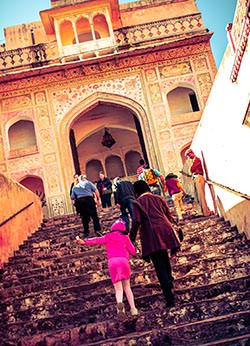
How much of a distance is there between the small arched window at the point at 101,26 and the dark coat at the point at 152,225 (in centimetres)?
1152

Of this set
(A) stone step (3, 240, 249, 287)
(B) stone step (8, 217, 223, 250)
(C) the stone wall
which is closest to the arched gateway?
(B) stone step (8, 217, 223, 250)

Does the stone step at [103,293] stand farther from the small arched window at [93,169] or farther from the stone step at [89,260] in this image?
the small arched window at [93,169]

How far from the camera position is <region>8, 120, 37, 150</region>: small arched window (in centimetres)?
1284

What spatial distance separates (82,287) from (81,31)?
39.2 feet

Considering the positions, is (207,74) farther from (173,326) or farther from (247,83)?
(173,326)

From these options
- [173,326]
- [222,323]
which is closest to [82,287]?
[173,326]

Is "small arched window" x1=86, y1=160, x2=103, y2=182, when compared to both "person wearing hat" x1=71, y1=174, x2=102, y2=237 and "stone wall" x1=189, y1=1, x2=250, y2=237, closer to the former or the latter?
"person wearing hat" x1=71, y1=174, x2=102, y2=237

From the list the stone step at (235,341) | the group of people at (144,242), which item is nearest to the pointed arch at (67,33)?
the group of people at (144,242)

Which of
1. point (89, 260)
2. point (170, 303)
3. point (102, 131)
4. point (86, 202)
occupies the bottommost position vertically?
point (170, 303)

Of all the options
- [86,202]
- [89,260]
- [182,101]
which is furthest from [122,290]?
[182,101]

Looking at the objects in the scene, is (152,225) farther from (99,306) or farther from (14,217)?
(14,217)

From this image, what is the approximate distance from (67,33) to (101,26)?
1368 millimetres

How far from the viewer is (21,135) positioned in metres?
13.0

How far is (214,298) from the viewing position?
11.4 feet
